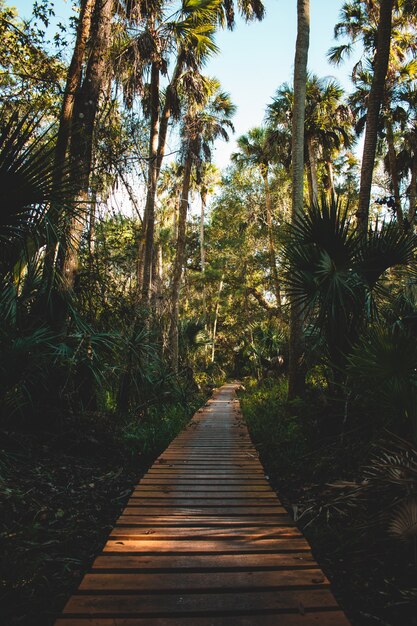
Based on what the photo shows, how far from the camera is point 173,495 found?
3.44m

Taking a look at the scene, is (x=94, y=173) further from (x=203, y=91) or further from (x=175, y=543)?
(x=203, y=91)

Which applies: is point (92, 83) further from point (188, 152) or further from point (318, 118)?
point (318, 118)

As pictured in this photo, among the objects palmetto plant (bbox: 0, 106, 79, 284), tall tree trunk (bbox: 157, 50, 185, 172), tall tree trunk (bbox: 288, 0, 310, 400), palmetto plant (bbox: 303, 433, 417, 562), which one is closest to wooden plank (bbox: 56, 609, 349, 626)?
palmetto plant (bbox: 303, 433, 417, 562)

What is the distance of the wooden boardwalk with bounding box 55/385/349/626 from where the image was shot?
5.57 feet

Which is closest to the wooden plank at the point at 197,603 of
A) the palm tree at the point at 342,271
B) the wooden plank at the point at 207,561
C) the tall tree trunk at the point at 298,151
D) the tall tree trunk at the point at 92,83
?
the wooden plank at the point at 207,561

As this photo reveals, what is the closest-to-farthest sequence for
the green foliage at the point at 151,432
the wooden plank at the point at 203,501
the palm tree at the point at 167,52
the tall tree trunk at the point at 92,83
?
the wooden plank at the point at 203,501, the green foliage at the point at 151,432, the tall tree trunk at the point at 92,83, the palm tree at the point at 167,52

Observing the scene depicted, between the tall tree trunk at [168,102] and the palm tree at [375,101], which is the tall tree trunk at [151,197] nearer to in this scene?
the tall tree trunk at [168,102]

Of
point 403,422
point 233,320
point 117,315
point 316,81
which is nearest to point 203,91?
point 316,81

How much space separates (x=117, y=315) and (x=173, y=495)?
4235 millimetres

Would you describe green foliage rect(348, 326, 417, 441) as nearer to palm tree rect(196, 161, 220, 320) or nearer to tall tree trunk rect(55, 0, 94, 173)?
tall tree trunk rect(55, 0, 94, 173)

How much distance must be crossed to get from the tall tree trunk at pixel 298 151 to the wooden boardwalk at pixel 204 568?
430 centimetres

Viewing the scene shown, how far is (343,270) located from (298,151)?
409cm

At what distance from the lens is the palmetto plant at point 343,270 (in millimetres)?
5094

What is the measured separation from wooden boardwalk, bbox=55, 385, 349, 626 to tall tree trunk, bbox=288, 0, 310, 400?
4.30 m
